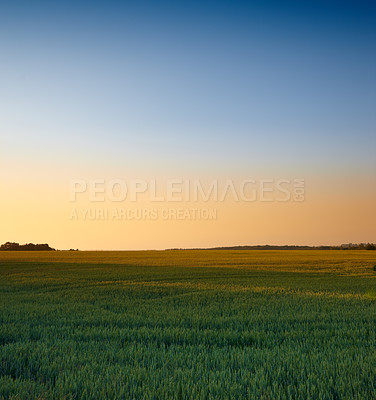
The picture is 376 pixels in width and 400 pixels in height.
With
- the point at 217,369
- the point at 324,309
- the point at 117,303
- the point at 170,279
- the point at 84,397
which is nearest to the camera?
the point at 84,397

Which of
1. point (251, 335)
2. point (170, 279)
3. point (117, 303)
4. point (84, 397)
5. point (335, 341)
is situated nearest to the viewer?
point (84, 397)

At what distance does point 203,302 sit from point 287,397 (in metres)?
10.9

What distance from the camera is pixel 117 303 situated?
16.0m

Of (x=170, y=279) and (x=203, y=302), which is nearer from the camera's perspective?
(x=203, y=302)

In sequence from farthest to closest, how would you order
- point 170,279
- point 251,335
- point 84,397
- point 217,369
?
point 170,279 → point 251,335 → point 217,369 → point 84,397

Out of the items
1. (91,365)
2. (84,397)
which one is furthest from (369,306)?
(84,397)

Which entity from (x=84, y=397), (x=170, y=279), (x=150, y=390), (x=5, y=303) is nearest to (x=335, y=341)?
(x=150, y=390)

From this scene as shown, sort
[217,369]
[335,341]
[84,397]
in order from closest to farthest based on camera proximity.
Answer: [84,397] → [217,369] → [335,341]

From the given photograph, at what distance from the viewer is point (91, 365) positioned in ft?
22.5

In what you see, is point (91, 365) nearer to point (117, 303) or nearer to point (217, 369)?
point (217, 369)

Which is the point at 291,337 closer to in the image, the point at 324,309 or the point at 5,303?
the point at 324,309

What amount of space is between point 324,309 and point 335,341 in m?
5.31

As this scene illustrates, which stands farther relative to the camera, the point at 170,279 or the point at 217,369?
the point at 170,279

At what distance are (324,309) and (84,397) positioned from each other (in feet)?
35.3
